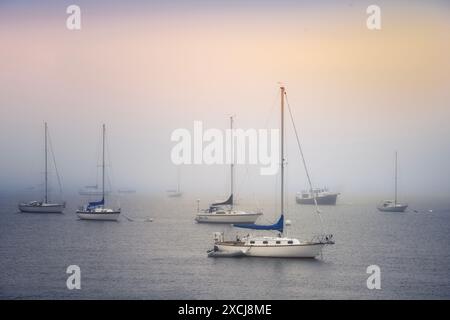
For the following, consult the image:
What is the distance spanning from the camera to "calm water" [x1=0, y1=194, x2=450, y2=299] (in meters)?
25.7

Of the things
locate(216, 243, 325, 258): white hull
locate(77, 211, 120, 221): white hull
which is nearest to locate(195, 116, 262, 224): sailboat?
locate(77, 211, 120, 221): white hull

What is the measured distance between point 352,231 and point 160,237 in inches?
556

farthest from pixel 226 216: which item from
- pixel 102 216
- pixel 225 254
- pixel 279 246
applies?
pixel 279 246

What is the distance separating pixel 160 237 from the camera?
44.3 m

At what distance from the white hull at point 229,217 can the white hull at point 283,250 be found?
19355 mm

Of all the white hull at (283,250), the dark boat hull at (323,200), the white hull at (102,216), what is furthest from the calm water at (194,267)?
the dark boat hull at (323,200)

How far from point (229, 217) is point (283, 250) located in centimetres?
2095

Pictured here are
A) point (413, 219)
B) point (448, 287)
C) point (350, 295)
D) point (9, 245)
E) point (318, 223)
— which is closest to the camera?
point (350, 295)

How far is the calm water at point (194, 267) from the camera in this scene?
25.7m

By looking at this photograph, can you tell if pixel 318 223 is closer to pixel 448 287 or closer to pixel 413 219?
pixel 413 219

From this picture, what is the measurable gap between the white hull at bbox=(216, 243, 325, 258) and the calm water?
0.92 feet

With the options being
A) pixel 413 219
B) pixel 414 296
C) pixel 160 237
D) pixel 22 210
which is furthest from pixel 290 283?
pixel 22 210

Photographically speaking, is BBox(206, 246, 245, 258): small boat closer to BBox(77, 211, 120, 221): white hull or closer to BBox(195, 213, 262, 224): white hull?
BBox(195, 213, 262, 224): white hull

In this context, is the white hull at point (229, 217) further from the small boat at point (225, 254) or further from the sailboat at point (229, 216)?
the small boat at point (225, 254)
